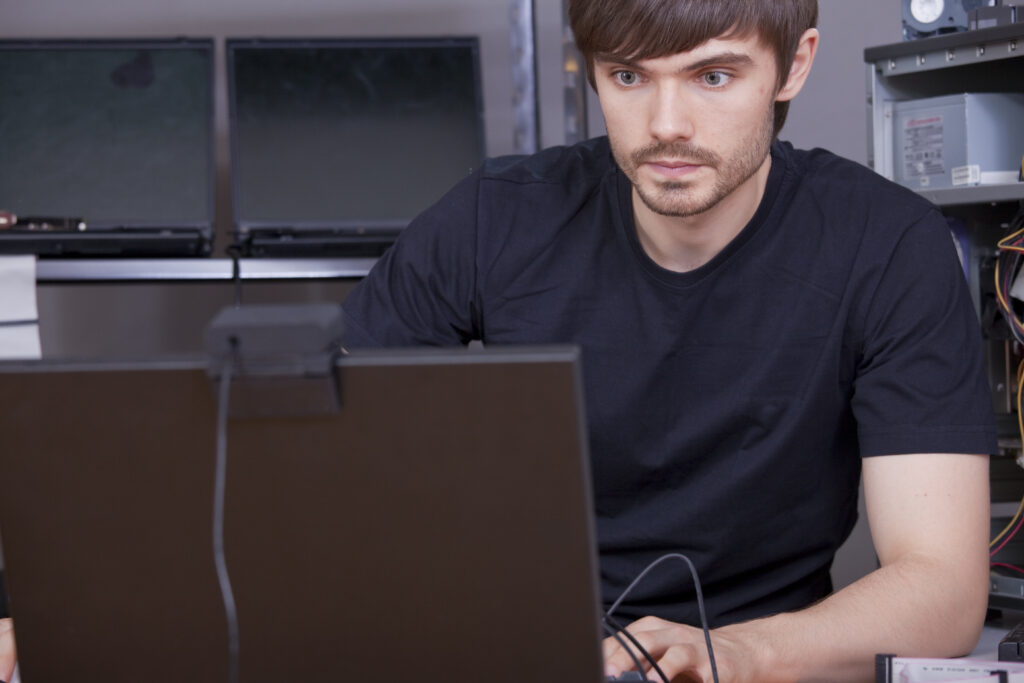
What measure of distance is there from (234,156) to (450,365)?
5.44 ft

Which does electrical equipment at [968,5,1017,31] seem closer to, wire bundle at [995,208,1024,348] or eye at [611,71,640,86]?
wire bundle at [995,208,1024,348]

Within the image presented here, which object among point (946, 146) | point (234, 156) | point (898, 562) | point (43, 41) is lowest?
point (898, 562)

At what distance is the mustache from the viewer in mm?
963

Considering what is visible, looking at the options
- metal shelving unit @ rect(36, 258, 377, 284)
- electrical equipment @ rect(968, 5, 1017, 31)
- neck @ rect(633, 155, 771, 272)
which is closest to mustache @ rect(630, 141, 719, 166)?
neck @ rect(633, 155, 771, 272)

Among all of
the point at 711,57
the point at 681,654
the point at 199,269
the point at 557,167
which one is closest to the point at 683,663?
the point at 681,654

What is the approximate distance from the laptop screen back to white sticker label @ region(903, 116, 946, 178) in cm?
121

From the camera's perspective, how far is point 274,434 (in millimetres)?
480

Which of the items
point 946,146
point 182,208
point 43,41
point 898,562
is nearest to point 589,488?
point 898,562

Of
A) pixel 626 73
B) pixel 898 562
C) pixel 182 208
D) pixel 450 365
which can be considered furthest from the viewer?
pixel 182 208

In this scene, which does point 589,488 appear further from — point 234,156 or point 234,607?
point 234,156

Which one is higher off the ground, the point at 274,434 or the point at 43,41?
the point at 43,41

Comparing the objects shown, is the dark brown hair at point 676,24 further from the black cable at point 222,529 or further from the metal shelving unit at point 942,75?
the black cable at point 222,529

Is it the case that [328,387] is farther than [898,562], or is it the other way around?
[898,562]

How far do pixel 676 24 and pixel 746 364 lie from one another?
1.07 ft
